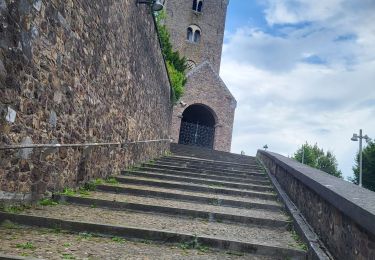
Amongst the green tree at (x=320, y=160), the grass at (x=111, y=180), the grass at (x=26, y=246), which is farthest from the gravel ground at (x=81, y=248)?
the green tree at (x=320, y=160)

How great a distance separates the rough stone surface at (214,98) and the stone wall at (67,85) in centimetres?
1425

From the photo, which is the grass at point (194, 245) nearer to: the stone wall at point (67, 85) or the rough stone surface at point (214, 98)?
the stone wall at point (67, 85)

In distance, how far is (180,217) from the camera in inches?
225

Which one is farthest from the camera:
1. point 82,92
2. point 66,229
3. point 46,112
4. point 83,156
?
point 83,156

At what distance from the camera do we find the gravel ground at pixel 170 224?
4.70 metres

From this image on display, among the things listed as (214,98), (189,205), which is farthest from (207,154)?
(189,205)

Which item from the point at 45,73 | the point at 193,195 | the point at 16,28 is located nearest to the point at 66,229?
the point at 45,73

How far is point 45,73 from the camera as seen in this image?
15.2 feet

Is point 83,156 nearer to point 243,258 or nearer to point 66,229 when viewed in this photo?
point 66,229

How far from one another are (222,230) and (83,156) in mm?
2829

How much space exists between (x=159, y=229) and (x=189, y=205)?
183 cm

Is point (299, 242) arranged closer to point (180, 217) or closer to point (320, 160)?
point (180, 217)

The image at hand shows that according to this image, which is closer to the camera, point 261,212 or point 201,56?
point 261,212

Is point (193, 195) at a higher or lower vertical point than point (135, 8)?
lower
